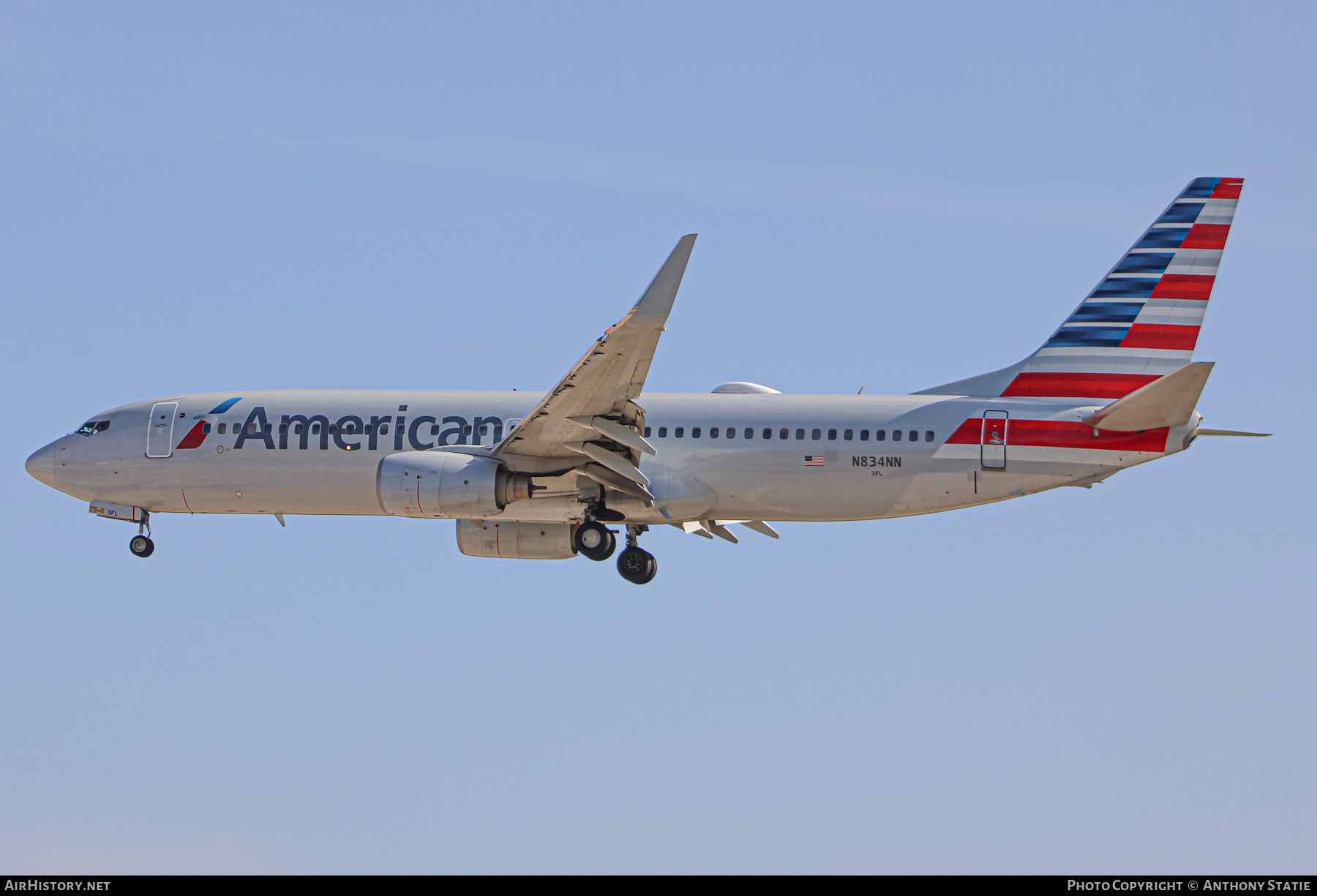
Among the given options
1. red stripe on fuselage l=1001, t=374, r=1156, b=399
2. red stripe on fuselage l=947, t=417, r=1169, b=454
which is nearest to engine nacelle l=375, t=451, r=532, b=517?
red stripe on fuselage l=947, t=417, r=1169, b=454

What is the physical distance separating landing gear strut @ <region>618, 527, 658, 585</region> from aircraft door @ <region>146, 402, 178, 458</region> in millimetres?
10778

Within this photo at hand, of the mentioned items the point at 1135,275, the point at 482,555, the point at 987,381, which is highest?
the point at 1135,275

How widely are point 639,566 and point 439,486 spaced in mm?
5177

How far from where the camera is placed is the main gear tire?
34.7 meters

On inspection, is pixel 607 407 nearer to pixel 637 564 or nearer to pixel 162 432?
pixel 637 564

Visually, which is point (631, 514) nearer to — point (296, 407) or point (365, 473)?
point (365, 473)

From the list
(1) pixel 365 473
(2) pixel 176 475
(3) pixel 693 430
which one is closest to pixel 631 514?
(3) pixel 693 430

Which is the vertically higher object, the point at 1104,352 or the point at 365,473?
the point at 1104,352

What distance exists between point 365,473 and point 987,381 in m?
13.7

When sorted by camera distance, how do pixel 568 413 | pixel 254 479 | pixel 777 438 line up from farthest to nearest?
pixel 254 479, pixel 777 438, pixel 568 413

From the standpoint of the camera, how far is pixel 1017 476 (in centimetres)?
3198

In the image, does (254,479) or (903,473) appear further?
(254,479)

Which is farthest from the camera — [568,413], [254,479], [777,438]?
[254,479]

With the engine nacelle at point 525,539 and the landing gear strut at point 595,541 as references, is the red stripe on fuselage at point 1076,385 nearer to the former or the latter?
the landing gear strut at point 595,541
